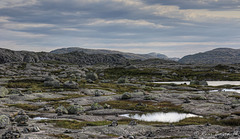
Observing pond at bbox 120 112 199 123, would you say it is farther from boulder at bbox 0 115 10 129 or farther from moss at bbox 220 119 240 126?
boulder at bbox 0 115 10 129

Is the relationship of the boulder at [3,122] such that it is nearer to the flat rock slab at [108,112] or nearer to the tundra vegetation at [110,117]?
the tundra vegetation at [110,117]

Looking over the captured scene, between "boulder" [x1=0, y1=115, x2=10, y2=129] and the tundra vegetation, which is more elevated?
"boulder" [x1=0, y1=115, x2=10, y2=129]

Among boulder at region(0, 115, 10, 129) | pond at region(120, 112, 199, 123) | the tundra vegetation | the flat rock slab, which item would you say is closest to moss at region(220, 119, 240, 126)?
the tundra vegetation

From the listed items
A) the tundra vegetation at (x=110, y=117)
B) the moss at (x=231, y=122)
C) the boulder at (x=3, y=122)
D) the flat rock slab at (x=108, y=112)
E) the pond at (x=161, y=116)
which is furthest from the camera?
the flat rock slab at (x=108, y=112)

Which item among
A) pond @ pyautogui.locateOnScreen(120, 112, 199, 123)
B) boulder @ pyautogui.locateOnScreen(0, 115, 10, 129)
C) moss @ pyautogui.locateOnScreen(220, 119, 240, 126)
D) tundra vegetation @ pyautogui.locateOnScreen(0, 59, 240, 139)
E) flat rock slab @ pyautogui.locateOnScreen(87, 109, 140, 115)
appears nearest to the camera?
tundra vegetation @ pyautogui.locateOnScreen(0, 59, 240, 139)

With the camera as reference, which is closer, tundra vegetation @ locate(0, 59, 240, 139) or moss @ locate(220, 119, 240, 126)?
tundra vegetation @ locate(0, 59, 240, 139)

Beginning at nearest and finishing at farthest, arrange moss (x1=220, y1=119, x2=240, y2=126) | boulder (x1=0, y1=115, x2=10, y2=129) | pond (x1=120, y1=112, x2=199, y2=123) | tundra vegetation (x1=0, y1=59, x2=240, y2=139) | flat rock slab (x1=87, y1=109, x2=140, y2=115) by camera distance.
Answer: tundra vegetation (x1=0, y1=59, x2=240, y2=139) → boulder (x1=0, y1=115, x2=10, y2=129) → moss (x1=220, y1=119, x2=240, y2=126) → pond (x1=120, y1=112, x2=199, y2=123) → flat rock slab (x1=87, y1=109, x2=140, y2=115)

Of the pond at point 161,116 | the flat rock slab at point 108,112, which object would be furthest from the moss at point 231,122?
the flat rock slab at point 108,112

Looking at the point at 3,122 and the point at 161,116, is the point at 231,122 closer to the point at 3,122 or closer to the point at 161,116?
the point at 161,116

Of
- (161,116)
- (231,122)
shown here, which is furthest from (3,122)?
(231,122)

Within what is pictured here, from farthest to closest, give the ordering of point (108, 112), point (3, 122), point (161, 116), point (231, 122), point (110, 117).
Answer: point (108, 112) → point (161, 116) → point (110, 117) → point (231, 122) → point (3, 122)

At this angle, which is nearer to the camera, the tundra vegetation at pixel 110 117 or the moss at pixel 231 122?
the tundra vegetation at pixel 110 117

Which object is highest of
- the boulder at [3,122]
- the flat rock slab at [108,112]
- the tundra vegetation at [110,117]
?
the boulder at [3,122]

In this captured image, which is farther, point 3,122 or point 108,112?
point 108,112
